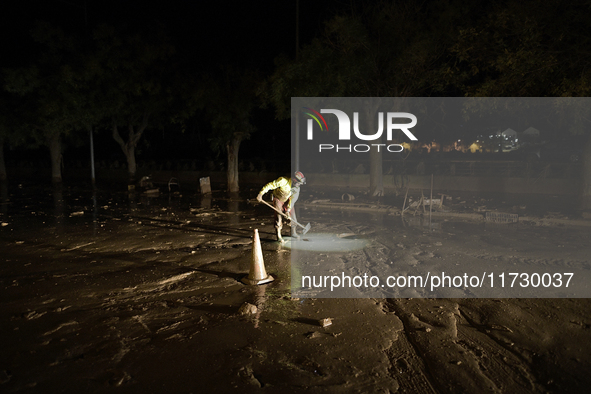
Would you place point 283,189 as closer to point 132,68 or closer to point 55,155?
point 132,68

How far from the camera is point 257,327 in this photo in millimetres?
→ 4805

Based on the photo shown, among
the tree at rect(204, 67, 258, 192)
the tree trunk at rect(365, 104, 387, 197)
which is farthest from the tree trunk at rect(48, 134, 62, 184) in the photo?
the tree trunk at rect(365, 104, 387, 197)

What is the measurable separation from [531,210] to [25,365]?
14.2 meters

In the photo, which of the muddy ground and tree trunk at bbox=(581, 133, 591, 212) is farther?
tree trunk at bbox=(581, 133, 591, 212)

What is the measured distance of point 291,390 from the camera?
354 cm

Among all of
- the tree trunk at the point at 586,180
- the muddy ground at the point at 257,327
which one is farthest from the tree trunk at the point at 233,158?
the tree trunk at the point at 586,180

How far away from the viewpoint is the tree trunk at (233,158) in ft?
61.9

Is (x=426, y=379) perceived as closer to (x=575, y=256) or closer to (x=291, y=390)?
(x=291, y=390)

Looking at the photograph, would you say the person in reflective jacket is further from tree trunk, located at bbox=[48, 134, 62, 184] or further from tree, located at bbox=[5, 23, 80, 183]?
tree trunk, located at bbox=[48, 134, 62, 184]

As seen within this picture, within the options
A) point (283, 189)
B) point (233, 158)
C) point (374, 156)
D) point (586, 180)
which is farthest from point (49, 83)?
point (586, 180)

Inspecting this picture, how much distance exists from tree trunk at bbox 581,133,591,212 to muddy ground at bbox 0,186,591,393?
539 centimetres

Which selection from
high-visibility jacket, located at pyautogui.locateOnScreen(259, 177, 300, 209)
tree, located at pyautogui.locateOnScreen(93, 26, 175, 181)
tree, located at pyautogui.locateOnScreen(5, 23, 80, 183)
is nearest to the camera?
A: high-visibility jacket, located at pyautogui.locateOnScreen(259, 177, 300, 209)

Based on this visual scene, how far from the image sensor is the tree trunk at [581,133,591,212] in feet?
44.6

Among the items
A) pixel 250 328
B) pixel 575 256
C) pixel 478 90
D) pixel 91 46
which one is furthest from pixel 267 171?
pixel 250 328
